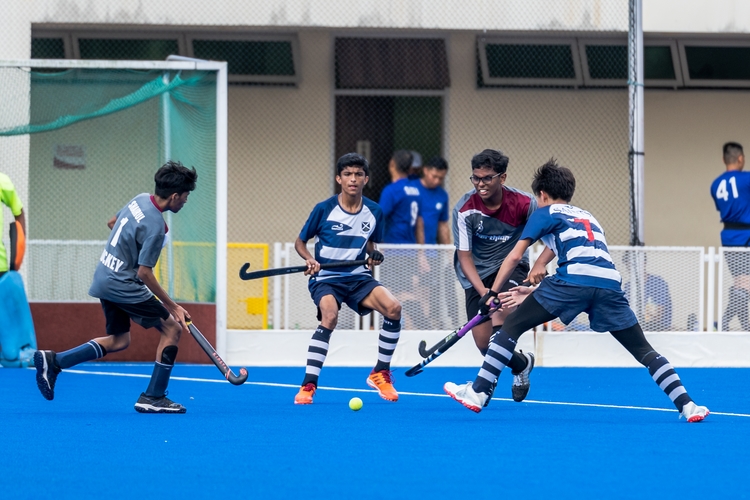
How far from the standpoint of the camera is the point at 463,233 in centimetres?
762

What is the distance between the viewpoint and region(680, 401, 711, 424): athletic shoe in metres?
6.55

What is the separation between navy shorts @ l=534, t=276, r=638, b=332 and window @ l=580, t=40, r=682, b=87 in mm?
7151

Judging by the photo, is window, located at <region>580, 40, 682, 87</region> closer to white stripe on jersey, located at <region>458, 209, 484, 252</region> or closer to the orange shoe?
white stripe on jersey, located at <region>458, 209, 484, 252</region>

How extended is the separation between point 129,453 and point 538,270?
2809 millimetres

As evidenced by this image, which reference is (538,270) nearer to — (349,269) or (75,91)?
(349,269)

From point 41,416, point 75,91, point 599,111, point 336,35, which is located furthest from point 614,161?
point 41,416

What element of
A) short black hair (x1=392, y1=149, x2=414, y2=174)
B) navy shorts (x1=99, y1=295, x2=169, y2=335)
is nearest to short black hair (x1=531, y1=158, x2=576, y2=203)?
navy shorts (x1=99, y1=295, x2=169, y2=335)

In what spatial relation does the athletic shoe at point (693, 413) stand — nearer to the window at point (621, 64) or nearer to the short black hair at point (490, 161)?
the short black hair at point (490, 161)

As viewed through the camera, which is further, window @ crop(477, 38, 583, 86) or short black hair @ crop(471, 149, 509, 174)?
window @ crop(477, 38, 583, 86)

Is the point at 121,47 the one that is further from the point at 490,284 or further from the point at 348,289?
the point at 490,284

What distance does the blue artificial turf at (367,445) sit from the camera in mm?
4559

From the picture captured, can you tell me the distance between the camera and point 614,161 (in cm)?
1380

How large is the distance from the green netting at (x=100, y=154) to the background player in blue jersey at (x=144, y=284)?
11.6 ft

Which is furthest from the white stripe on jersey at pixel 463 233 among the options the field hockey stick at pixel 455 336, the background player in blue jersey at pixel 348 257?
the background player in blue jersey at pixel 348 257
